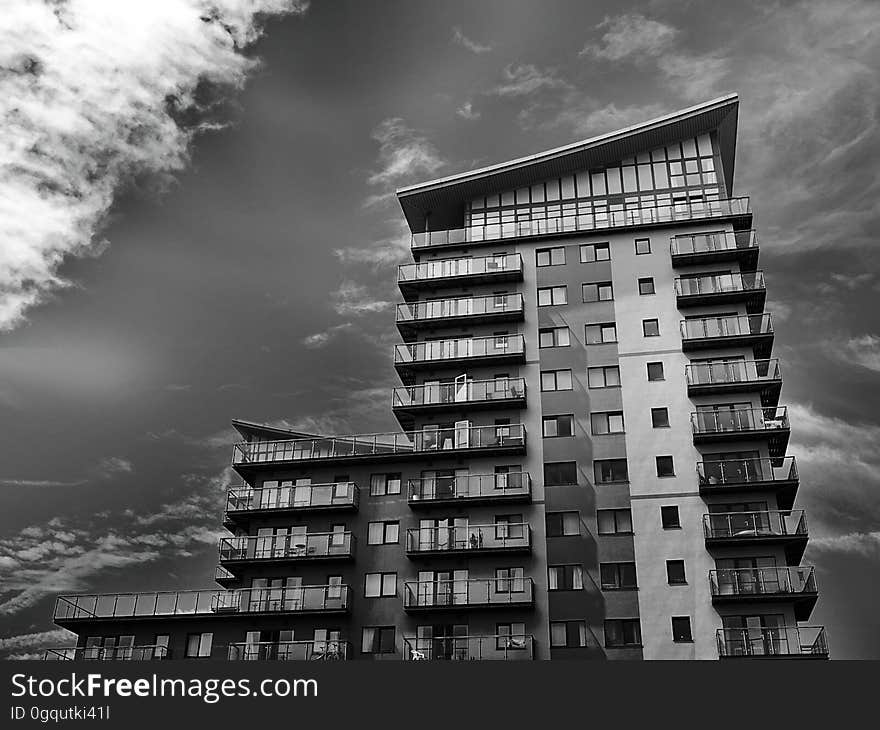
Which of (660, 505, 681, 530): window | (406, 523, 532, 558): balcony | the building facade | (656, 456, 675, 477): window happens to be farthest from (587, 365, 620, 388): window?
(406, 523, 532, 558): balcony

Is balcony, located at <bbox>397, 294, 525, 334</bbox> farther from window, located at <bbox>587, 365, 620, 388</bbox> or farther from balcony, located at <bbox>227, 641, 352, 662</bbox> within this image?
balcony, located at <bbox>227, 641, 352, 662</bbox>

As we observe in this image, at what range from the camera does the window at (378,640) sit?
44.4 metres

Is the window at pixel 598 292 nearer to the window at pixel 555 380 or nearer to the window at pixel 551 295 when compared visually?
the window at pixel 551 295

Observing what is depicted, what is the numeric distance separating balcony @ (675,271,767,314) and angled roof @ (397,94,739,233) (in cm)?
1017

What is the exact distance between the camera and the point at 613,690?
624 inches

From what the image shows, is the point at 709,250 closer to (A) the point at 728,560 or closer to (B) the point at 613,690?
(A) the point at 728,560

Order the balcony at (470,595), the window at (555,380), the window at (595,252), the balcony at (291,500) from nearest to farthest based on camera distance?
the balcony at (470,595) < the balcony at (291,500) < the window at (555,380) < the window at (595,252)

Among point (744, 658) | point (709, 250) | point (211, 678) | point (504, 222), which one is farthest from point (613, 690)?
point (504, 222)

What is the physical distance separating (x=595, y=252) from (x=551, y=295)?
367 cm

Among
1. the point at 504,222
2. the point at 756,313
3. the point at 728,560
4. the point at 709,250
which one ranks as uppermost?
the point at 504,222

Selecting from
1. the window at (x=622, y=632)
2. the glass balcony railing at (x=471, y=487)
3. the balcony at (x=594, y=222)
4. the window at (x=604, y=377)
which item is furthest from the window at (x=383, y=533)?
the balcony at (x=594, y=222)

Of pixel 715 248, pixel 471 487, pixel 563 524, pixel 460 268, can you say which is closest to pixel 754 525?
pixel 563 524

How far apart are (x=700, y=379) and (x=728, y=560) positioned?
9370mm

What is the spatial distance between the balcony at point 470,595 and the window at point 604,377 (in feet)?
37.1
